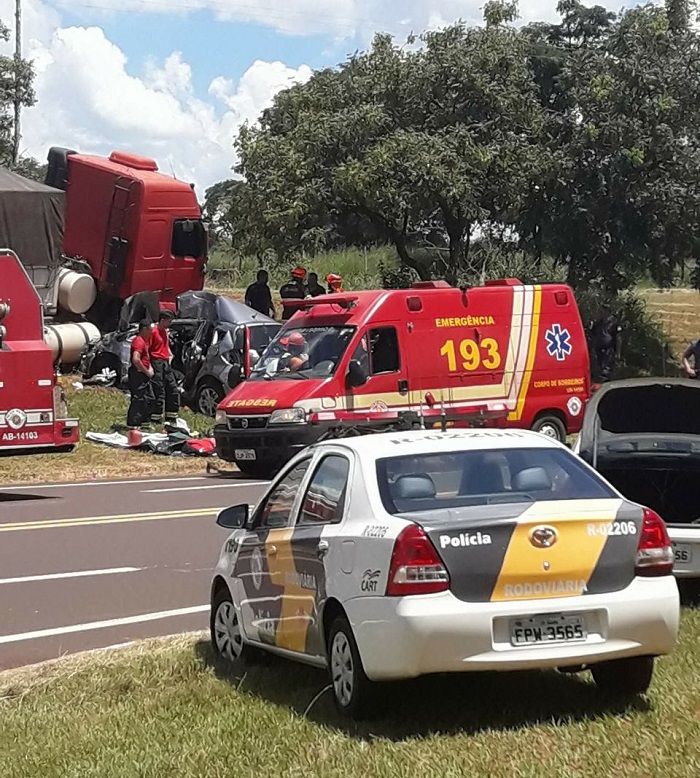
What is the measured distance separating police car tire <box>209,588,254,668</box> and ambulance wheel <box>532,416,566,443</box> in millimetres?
12592

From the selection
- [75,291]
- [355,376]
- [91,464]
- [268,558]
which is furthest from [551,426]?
Answer: [268,558]

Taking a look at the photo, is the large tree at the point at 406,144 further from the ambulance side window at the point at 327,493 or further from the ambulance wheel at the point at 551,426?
the ambulance side window at the point at 327,493

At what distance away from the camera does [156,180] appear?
28734 millimetres

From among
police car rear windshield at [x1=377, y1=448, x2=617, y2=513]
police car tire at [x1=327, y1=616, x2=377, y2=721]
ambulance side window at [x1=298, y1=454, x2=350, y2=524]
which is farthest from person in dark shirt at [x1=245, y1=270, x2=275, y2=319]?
police car tire at [x1=327, y1=616, x2=377, y2=721]

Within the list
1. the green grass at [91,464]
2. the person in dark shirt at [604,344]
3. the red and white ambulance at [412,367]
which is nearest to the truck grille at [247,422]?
the red and white ambulance at [412,367]

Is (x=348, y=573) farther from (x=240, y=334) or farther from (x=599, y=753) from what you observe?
(x=240, y=334)

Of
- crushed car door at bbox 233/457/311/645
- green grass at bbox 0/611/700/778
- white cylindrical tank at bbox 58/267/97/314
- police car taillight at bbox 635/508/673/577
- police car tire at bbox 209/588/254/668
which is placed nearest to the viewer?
green grass at bbox 0/611/700/778

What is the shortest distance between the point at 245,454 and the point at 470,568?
12.4 m

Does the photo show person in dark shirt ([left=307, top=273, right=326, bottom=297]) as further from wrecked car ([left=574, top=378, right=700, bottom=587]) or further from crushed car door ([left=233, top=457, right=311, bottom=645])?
crushed car door ([left=233, top=457, right=311, bottom=645])

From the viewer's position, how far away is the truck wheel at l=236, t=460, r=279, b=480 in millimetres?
19219

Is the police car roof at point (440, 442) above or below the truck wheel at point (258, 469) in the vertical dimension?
above

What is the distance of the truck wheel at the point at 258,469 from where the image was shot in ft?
63.1

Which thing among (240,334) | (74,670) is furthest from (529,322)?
(74,670)

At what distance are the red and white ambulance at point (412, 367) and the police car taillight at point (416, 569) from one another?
11.8 metres
